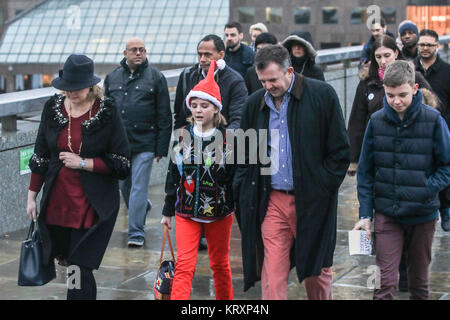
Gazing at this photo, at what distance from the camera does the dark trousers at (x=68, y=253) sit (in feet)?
19.7

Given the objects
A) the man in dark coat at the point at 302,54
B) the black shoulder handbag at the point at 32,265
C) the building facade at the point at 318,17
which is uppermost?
the building facade at the point at 318,17

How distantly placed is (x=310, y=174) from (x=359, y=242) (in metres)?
0.58

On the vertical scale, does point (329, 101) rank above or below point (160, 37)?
below

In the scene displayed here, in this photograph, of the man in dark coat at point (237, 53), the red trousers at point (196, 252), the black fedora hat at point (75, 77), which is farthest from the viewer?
the man in dark coat at point (237, 53)

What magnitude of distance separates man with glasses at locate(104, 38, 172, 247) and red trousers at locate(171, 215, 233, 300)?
2.56 metres

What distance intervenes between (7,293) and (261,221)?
2478 mm

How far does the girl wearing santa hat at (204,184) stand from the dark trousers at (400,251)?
107 centimetres

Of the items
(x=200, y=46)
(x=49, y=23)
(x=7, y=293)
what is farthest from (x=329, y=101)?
(x=49, y=23)

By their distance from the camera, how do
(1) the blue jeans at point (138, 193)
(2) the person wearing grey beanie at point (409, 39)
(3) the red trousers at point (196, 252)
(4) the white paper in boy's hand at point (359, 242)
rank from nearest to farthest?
(4) the white paper in boy's hand at point (359, 242)
(3) the red trousers at point (196, 252)
(1) the blue jeans at point (138, 193)
(2) the person wearing grey beanie at point (409, 39)

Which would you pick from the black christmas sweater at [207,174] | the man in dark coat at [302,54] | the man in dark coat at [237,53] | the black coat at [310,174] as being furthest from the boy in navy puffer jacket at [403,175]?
the man in dark coat at [237,53]

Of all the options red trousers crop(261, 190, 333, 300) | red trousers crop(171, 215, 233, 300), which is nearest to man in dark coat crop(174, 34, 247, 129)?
red trousers crop(171, 215, 233, 300)

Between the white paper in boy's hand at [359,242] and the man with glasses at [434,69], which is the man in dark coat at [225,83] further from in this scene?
the man with glasses at [434,69]

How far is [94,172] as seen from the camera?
605 cm
